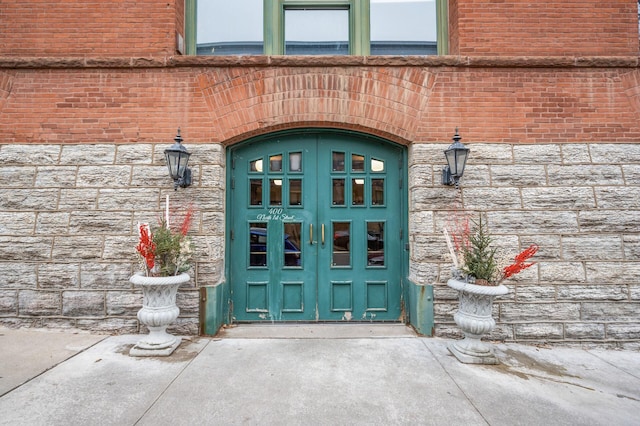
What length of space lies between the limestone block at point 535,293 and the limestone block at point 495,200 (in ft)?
3.59

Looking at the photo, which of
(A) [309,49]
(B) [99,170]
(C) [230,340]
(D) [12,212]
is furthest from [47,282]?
(A) [309,49]

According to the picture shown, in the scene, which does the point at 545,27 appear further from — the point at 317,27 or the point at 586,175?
the point at 317,27

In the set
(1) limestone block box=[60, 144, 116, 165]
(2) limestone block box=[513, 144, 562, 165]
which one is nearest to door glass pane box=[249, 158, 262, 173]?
(1) limestone block box=[60, 144, 116, 165]

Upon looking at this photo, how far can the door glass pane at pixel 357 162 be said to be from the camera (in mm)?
4906

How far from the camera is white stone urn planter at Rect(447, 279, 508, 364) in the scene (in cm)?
369

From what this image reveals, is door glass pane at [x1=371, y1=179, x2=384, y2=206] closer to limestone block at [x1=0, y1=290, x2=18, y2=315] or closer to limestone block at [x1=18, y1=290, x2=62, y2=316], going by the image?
limestone block at [x1=18, y1=290, x2=62, y2=316]

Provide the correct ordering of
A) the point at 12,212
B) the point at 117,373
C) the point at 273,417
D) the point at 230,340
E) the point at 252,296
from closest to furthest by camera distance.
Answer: the point at 273,417 < the point at 117,373 < the point at 230,340 < the point at 12,212 < the point at 252,296

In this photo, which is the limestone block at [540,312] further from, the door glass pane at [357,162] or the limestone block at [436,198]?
the door glass pane at [357,162]

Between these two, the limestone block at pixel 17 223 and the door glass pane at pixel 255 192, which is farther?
the door glass pane at pixel 255 192

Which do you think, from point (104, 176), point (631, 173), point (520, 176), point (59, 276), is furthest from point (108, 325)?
point (631, 173)

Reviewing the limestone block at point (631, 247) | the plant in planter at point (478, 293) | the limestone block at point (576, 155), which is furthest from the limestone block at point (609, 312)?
the limestone block at point (576, 155)

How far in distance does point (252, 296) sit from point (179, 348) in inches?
46.7

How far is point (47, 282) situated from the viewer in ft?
14.8

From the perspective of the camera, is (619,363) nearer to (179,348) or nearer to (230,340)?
(230,340)
